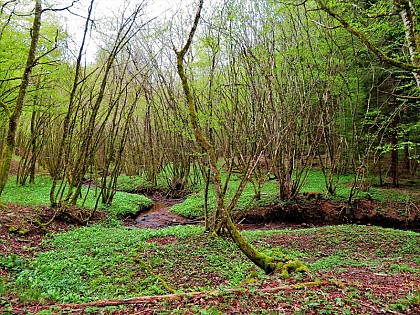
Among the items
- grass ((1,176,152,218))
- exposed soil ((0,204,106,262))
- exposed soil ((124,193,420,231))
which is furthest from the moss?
grass ((1,176,152,218))

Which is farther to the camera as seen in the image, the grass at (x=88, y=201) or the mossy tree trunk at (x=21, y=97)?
the grass at (x=88, y=201)

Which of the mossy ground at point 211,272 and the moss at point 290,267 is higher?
the moss at point 290,267

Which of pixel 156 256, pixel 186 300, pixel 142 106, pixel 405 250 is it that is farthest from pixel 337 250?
pixel 142 106

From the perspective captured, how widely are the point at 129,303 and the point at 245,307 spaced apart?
1.50 metres

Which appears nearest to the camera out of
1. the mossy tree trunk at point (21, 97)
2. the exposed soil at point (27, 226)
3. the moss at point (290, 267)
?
the moss at point (290, 267)

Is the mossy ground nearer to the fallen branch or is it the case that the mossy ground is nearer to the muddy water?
the fallen branch

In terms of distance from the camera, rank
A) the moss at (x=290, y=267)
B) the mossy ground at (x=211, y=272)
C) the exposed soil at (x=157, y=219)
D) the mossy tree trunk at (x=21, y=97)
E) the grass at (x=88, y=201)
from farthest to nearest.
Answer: the exposed soil at (x=157, y=219) < the grass at (x=88, y=201) < the mossy tree trunk at (x=21, y=97) < the moss at (x=290, y=267) < the mossy ground at (x=211, y=272)

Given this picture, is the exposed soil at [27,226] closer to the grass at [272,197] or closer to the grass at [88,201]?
the grass at [88,201]

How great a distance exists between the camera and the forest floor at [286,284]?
10.6 ft

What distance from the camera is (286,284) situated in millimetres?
3846

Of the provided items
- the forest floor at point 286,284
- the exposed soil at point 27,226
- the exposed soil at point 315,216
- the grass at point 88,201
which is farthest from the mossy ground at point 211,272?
the grass at point 88,201

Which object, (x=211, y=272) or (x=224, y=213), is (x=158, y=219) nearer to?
(x=211, y=272)

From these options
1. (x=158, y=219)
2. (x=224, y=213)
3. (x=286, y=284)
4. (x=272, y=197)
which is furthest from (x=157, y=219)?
(x=286, y=284)

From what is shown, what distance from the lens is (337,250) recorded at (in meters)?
7.38
